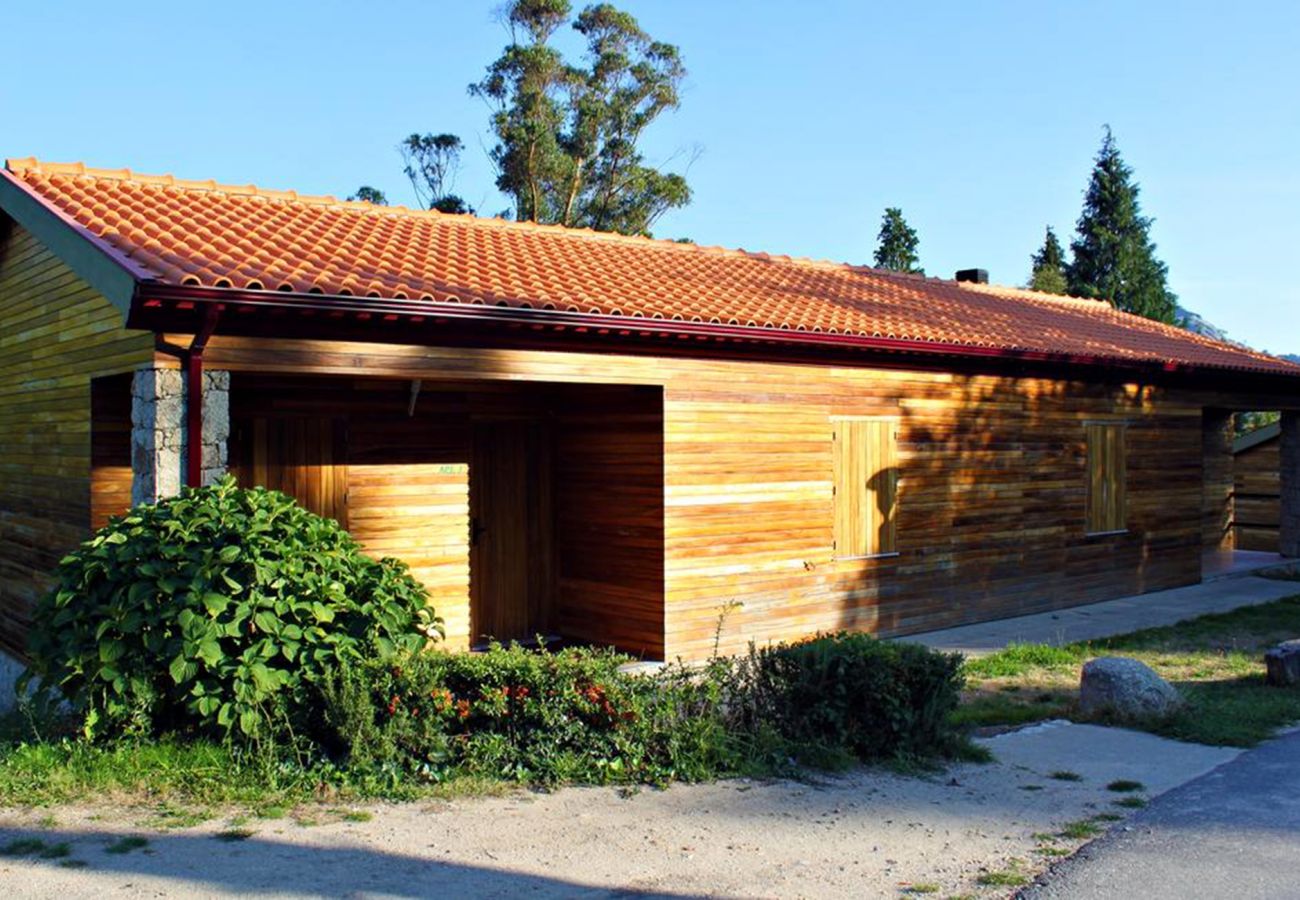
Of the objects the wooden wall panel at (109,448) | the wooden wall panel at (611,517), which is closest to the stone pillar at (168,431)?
the wooden wall panel at (109,448)

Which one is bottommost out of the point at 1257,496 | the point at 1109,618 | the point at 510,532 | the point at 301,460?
the point at 1109,618

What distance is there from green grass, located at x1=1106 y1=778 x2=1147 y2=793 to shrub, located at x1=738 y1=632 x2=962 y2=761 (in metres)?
0.91

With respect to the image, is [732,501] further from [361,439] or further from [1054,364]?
[1054,364]

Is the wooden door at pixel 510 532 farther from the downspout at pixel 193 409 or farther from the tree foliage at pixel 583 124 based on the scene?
the tree foliage at pixel 583 124

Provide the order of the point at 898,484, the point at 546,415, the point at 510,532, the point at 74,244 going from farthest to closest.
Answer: the point at 898,484 → the point at 546,415 → the point at 510,532 → the point at 74,244

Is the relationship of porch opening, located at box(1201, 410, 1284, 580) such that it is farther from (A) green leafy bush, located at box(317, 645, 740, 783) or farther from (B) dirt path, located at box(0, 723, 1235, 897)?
(A) green leafy bush, located at box(317, 645, 740, 783)

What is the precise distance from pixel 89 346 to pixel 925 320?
8.73m

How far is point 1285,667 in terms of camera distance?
29.0ft

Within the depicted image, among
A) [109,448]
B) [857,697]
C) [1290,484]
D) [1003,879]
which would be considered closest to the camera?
[1003,879]

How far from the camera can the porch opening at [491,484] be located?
9.48 meters

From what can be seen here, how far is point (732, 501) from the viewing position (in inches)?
409

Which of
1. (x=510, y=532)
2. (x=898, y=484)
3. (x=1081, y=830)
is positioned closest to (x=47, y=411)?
(x=510, y=532)

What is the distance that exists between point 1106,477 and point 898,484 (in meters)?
4.02

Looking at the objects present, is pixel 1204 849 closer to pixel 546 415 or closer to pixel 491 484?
pixel 491 484
